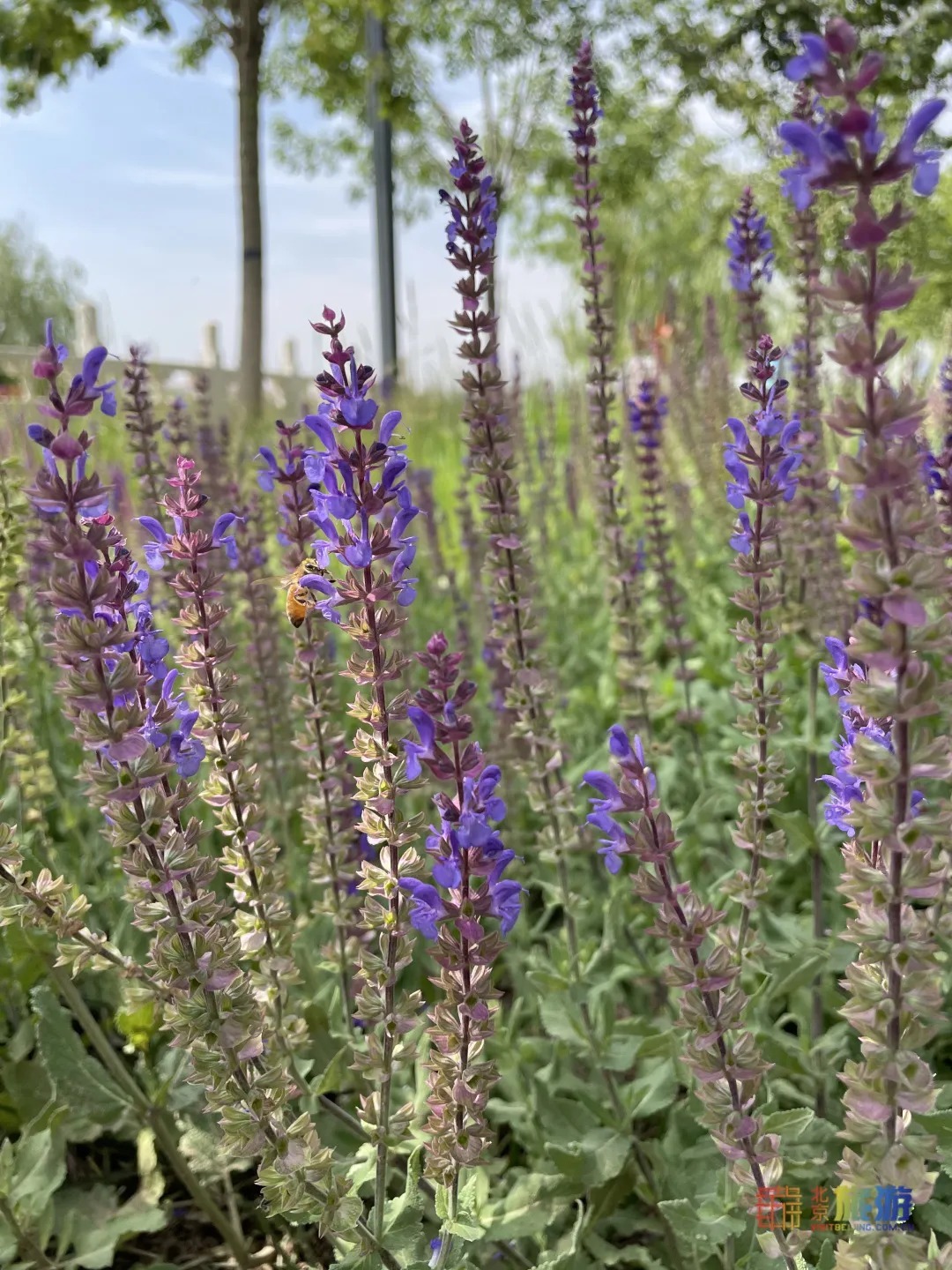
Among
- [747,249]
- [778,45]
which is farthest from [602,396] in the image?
[778,45]

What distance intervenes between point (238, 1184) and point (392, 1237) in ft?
3.71

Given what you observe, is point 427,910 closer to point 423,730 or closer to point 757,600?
point 423,730

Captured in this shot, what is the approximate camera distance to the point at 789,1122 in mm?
1786

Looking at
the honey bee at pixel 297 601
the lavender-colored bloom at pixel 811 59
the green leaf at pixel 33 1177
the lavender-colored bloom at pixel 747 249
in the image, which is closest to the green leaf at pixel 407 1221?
the green leaf at pixel 33 1177

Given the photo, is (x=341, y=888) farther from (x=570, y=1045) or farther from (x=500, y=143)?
(x=500, y=143)

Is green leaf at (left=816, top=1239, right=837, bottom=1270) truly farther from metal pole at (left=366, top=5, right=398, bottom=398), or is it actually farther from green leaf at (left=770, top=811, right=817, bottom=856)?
metal pole at (left=366, top=5, right=398, bottom=398)

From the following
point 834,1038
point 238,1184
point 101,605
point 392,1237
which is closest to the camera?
point 101,605

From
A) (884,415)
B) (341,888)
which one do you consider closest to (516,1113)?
(341,888)

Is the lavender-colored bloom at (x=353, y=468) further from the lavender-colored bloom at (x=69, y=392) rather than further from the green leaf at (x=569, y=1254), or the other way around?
the green leaf at (x=569, y=1254)

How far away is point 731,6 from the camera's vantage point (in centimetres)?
770

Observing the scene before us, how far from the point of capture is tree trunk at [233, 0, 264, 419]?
13055 mm

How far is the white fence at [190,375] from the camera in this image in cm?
857

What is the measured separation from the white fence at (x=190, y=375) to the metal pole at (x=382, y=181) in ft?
5.54

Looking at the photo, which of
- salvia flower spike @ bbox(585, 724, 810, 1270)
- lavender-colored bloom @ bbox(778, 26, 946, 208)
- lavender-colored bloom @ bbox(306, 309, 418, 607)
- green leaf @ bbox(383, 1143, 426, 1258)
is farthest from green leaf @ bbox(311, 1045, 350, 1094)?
lavender-colored bloom @ bbox(778, 26, 946, 208)
